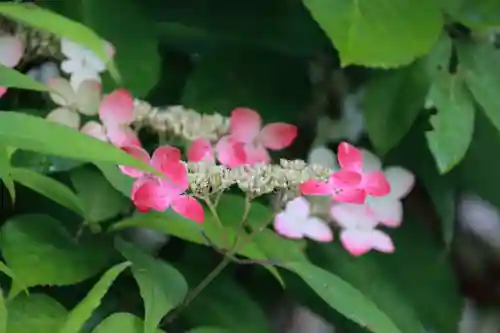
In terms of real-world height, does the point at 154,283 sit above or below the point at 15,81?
below

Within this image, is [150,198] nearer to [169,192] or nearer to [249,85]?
[169,192]

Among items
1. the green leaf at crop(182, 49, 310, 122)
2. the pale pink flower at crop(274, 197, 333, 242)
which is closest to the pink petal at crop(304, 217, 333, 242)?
the pale pink flower at crop(274, 197, 333, 242)

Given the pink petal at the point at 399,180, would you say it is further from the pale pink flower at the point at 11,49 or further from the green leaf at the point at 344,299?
the pale pink flower at the point at 11,49

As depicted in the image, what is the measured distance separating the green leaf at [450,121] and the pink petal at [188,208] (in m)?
0.16

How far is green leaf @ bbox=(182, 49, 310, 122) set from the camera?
0.62 meters

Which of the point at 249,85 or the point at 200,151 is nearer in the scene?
the point at 200,151

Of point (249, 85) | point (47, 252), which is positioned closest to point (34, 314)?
point (47, 252)

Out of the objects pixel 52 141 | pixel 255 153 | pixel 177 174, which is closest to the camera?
pixel 52 141

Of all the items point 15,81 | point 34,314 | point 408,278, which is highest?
point 15,81

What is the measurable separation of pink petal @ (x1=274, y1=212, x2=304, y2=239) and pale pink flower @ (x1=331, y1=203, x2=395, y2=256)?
4 cm

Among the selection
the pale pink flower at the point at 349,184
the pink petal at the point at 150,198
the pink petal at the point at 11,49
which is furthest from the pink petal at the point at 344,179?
the pink petal at the point at 11,49

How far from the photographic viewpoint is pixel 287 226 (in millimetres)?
538

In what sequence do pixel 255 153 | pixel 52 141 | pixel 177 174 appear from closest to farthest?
pixel 52 141 → pixel 177 174 → pixel 255 153

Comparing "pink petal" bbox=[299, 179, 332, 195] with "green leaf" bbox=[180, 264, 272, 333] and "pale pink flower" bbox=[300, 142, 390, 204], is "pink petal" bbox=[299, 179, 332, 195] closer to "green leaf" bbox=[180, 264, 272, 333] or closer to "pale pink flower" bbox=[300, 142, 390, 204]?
"pale pink flower" bbox=[300, 142, 390, 204]
